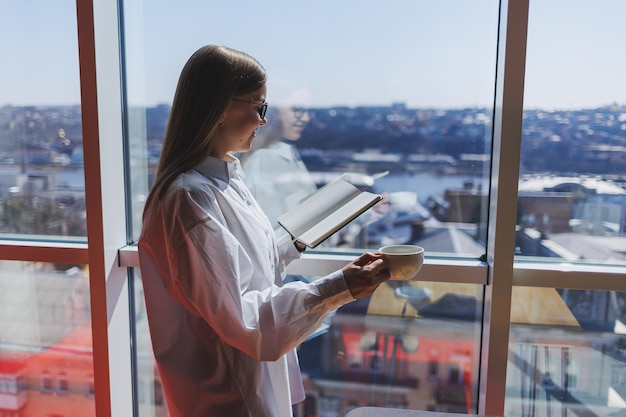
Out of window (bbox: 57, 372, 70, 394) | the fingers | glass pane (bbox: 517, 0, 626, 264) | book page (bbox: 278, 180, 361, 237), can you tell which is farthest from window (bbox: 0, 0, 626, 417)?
the fingers

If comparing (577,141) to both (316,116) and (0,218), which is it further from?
(0,218)

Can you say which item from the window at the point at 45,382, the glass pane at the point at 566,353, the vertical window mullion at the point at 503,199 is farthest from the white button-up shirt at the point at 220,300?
the window at the point at 45,382

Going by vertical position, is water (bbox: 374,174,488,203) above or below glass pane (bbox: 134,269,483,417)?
above

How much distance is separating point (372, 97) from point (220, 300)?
1059 millimetres

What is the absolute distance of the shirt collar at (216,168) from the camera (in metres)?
1.25

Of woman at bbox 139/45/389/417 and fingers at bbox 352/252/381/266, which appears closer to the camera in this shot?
woman at bbox 139/45/389/417

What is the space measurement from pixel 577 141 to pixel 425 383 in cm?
102

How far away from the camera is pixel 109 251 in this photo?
6.29 feet

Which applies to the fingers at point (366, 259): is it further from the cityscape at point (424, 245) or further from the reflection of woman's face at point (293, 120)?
the reflection of woman's face at point (293, 120)

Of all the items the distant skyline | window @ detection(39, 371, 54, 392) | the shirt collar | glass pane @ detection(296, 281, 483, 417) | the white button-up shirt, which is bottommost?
window @ detection(39, 371, 54, 392)

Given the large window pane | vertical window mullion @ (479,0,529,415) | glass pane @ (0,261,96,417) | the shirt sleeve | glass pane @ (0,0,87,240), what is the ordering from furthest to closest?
glass pane @ (0,261,96,417)
glass pane @ (0,0,87,240)
the large window pane
vertical window mullion @ (479,0,529,415)
the shirt sleeve

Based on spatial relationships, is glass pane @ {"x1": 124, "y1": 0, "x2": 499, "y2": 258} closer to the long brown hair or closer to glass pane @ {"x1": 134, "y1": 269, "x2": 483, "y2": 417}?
glass pane @ {"x1": 134, "y1": 269, "x2": 483, "y2": 417}

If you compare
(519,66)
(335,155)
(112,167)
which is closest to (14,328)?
(112,167)

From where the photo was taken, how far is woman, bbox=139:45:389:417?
1.10 m
